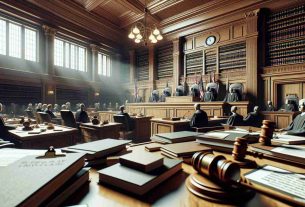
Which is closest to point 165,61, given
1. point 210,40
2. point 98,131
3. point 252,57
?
point 210,40

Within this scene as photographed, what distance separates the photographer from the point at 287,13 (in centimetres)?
756

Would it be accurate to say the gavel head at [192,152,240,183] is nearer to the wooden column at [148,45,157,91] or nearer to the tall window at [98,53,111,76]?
the wooden column at [148,45,157,91]

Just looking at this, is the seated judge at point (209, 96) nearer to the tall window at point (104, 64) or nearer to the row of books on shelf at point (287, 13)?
the row of books on shelf at point (287, 13)

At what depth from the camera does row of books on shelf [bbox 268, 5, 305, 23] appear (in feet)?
23.8

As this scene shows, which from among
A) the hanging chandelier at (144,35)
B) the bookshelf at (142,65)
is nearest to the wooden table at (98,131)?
the hanging chandelier at (144,35)

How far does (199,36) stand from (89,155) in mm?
10645

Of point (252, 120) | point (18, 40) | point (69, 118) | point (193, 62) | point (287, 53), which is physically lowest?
point (252, 120)

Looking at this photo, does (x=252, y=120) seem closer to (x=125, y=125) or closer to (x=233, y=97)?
(x=233, y=97)

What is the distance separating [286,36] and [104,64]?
439 inches

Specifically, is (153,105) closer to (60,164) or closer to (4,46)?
(4,46)

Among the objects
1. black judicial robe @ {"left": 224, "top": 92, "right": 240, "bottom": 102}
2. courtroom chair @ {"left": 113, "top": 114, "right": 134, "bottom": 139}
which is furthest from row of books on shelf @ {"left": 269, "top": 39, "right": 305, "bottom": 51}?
courtroom chair @ {"left": 113, "top": 114, "right": 134, "bottom": 139}

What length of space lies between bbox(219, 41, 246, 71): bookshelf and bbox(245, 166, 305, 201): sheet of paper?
8831 millimetres

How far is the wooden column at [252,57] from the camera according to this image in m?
8.10

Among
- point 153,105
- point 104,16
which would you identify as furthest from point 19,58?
point 153,105
